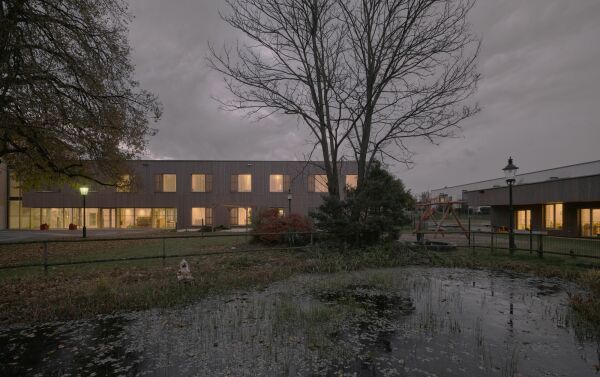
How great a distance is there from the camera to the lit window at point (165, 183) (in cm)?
3841

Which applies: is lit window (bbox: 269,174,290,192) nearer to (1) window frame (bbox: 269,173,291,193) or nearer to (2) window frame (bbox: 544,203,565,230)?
(1) window frame (bbox: 269,173,291,193)

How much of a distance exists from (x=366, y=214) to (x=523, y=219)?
21908mm

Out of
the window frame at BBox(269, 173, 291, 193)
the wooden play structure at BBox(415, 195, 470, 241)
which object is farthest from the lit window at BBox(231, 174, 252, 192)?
the wooden play structure at BBox(415, 195, 470, 241)

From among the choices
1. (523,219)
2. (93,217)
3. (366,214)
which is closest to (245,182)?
(93,217)

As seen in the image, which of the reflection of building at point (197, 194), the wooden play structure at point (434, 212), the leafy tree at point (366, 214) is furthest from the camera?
the reflection of building at point (197, 194)

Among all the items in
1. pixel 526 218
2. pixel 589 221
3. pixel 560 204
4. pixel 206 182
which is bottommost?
pixel 526 218

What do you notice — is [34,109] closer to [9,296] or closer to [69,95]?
[69,95]

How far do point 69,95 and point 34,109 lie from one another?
4.33 ft

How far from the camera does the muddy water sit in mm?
5098

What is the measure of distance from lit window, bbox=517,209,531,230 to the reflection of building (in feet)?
52.4

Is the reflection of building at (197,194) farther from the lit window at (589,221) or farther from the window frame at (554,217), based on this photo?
the lit window at (589,221)

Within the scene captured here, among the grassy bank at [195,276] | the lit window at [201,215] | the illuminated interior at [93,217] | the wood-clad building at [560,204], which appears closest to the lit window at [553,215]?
the wood-clad building at [560,204]

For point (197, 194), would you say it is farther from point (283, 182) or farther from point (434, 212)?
point (434, 212)

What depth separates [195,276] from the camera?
10914 mm
